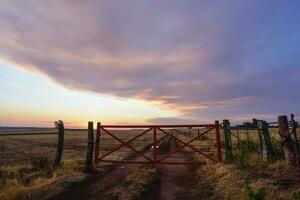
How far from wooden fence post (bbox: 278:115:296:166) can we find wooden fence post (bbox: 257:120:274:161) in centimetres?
119

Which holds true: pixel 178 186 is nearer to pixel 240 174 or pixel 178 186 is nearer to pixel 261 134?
pixel 240 174

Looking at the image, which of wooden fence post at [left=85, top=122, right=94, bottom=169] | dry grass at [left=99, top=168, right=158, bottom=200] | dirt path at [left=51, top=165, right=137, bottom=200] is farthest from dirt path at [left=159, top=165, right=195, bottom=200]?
wooden fence post at [left=85, top=122, right=94, bottom=169]

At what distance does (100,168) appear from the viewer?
17391mm

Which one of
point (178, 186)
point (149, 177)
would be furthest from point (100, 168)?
point (178, 186)

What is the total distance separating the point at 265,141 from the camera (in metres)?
16.2

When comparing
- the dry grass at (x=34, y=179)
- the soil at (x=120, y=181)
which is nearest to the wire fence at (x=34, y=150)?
the dry grass at (x=34, y=179)

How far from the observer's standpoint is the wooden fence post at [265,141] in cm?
1603

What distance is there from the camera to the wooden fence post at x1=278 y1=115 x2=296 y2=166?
14320mm

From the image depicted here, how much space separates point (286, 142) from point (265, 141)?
5.33 ft

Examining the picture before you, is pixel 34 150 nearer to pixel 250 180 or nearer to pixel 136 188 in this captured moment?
pixel 136 188

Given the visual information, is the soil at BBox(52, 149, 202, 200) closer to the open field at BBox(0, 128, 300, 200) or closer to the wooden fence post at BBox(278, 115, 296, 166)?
the open field at BBox(0, 128, 300, 200)

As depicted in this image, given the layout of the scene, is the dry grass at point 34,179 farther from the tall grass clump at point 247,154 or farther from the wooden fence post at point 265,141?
the wooden fence post at point 265,141

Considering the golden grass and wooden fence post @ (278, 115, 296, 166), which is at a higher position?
wooden fence post @ (278, 115, 296, 166)

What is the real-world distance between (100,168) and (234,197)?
8.19 m
